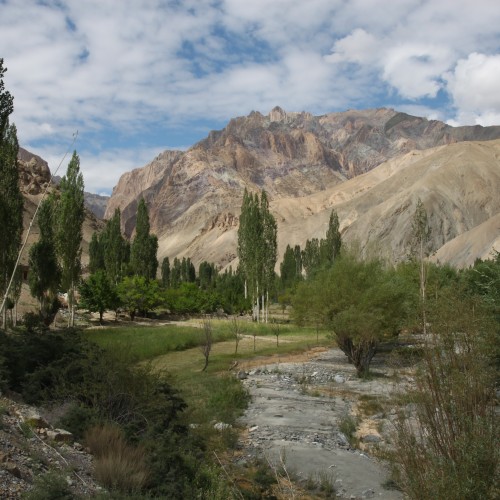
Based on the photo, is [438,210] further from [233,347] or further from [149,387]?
[149,387]

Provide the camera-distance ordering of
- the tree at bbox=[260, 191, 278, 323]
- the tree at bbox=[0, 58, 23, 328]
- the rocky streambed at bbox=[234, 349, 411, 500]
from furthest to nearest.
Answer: the tree at bbox=[260, 191, 278, 323] < the tree at bbox=[0, 58, 23, 328] < the rocky streambed at bbox=[234, 349, 411, 500]

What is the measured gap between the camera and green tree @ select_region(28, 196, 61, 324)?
124 ft

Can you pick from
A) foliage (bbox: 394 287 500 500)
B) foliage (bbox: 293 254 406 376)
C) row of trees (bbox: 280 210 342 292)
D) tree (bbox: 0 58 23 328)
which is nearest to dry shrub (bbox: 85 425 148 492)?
foliage (bbox: 394 287 500 500)

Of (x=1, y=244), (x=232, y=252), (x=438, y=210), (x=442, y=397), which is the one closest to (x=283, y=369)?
(x=1, y=244)

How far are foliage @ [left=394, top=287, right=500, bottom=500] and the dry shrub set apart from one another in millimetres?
3848

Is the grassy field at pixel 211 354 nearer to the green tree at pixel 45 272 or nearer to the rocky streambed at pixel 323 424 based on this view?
the rocky streambed at pixel 323 424

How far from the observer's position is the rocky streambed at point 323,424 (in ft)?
37.7

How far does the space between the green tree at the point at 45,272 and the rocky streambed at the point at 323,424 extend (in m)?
18.6

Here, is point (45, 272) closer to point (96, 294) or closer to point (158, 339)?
point (96, 294)

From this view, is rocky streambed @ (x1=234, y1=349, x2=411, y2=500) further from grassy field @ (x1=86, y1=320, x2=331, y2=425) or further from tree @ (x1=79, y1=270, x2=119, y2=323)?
tree @ (x1=79, y1=270, x2=119, y2=323)

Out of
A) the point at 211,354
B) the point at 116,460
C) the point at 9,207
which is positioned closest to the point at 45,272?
the point at 9,207

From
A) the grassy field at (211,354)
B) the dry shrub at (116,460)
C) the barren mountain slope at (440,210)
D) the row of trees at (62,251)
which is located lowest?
the grassy field at (211,354)

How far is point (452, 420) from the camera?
278 inches

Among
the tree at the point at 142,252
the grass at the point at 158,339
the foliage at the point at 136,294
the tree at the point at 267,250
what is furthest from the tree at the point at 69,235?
the tree at the point at 142,252
